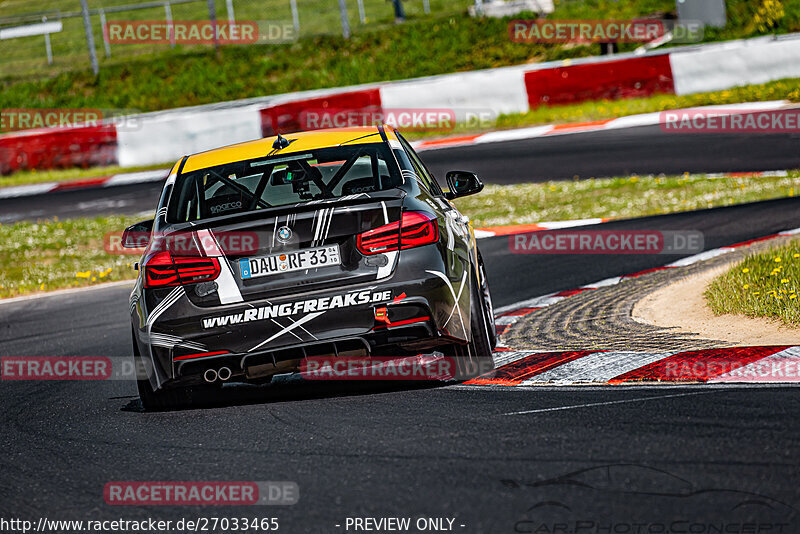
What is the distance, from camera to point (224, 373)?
5.80 m

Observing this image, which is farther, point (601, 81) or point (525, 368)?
point (601, 81)

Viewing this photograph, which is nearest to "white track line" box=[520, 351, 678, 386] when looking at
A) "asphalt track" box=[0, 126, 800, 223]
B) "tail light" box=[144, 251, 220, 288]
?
"tail light" box=[144, 251, 220, 288]

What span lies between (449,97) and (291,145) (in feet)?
52.1

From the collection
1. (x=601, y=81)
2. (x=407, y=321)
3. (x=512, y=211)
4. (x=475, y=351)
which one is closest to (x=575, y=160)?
(x=512, y=211)

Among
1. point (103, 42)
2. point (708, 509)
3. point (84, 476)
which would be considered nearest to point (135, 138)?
point (103, 42)

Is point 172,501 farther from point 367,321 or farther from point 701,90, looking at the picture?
point 701,90

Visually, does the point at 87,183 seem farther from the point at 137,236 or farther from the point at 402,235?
the point at 402,235

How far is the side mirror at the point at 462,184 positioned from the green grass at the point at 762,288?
1.74 meters

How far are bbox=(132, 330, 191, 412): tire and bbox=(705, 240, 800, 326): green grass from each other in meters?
3.41

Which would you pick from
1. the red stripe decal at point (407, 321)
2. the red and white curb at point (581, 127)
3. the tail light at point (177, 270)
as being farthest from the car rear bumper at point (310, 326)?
the red and white curb at point (581, 127)

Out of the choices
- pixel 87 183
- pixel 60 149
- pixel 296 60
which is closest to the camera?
pixel 87 183

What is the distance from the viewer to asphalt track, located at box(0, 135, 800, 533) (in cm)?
389

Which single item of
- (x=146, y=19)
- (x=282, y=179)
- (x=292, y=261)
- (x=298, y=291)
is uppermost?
(x=146, y=19)

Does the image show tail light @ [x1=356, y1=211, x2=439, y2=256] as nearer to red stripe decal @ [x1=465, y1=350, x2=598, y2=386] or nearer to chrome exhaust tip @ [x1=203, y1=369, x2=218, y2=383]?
red stripe decal @ [x1=465, y1=350, x2=598, y2=386]
